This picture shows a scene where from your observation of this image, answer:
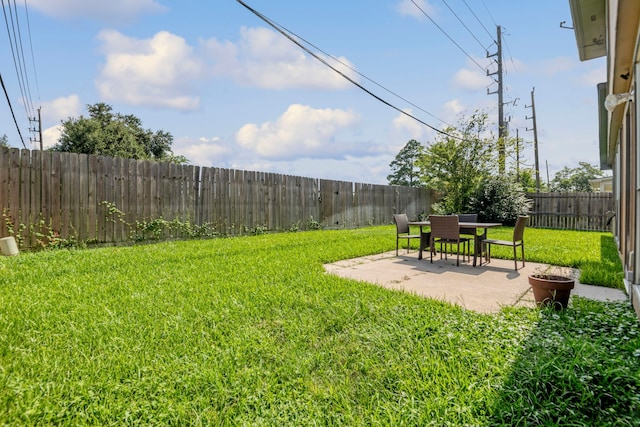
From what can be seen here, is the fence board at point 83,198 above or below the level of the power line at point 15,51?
below

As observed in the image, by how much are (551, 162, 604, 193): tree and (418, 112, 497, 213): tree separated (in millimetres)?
36648

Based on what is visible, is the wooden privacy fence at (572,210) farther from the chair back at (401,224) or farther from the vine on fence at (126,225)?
the vine on fence at (126,225)

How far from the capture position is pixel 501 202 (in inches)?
488

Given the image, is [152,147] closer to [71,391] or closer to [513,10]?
[513,10]

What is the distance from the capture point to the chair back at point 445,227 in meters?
4.75

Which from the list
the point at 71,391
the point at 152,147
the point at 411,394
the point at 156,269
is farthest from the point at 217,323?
the point at 152,147

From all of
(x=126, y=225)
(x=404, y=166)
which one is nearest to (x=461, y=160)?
(x=126, y=225)

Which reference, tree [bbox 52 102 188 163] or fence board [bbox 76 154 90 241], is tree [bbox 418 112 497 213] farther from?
tree [bbox 52 102 188 163]

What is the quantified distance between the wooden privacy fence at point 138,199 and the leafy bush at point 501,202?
5.97m

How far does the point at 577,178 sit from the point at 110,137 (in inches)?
2161

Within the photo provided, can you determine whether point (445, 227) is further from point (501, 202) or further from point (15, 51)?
point (15, 51)

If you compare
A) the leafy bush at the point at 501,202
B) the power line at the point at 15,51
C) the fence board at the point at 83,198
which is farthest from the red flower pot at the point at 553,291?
the leafy bush at the point at 501,202

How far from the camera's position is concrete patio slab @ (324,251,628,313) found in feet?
10.6

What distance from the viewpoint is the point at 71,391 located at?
1639 millimetres
